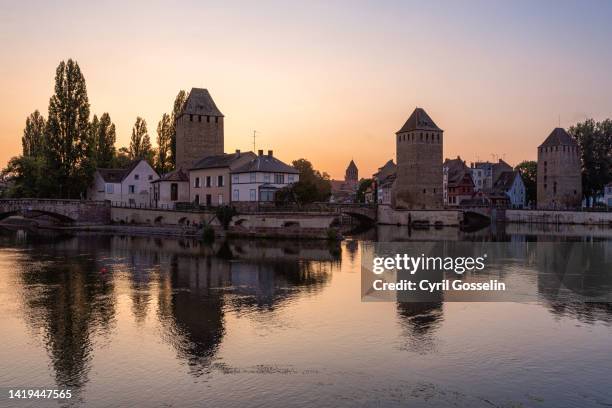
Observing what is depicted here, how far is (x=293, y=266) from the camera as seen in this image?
3338 cm

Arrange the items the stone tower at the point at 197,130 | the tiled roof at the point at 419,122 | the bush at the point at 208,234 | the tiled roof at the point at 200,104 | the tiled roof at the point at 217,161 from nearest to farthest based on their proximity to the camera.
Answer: the bush at the point at 208,234 → the tiled roof at the point at 217,161 → the stone tower at the point at 197,130 → the tiled roof at the point at 200,104 → the tiled roof at the point at 419,122

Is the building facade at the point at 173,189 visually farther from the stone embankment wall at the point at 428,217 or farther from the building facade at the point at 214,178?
the stone embankment wall at the point at 428,217

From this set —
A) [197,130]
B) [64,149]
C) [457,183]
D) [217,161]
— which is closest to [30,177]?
[64,149]

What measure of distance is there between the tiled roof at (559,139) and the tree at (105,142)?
66.1 meters

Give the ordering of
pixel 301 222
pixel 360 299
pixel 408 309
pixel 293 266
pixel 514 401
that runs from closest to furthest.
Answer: pixel 514 401, pixel 408 309, pixel 360 299, pixel 293 266, pixel 301 222

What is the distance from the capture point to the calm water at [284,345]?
43.2 ft

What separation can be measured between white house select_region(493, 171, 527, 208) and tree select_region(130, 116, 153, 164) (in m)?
60.5

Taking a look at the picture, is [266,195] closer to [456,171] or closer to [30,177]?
[30,177]

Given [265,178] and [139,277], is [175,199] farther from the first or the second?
[139,277]

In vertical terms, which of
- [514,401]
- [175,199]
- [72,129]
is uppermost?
[72,129]

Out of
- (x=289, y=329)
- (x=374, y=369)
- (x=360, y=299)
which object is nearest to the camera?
(x=374, y=369)

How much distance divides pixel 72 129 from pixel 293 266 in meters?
38.6

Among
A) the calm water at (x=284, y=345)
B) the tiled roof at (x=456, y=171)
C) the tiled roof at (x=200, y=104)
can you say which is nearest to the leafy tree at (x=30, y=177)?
the tiled roof at (x=200, y=104)

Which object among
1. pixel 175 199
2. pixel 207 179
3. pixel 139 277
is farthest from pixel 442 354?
pixel 175 199
